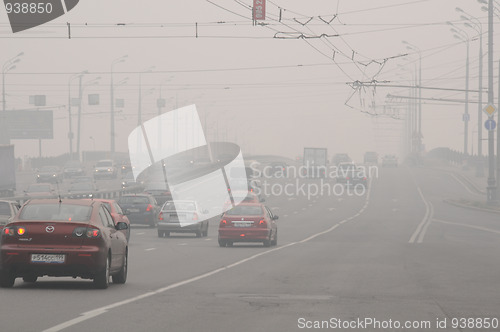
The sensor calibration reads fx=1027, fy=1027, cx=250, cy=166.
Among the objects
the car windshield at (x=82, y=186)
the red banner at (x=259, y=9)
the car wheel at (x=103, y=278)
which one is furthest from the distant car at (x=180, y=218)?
Result: the car windshield at (x=82, y=186)

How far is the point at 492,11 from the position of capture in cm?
5744

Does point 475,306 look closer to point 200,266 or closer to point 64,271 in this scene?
point 64,271

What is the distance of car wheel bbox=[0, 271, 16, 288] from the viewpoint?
15445mm

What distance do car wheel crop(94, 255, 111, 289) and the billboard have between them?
12372cm

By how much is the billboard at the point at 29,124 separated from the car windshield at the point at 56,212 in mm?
123299

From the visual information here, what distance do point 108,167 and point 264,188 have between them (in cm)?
1839

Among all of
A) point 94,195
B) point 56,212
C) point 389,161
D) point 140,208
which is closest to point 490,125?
point 140,208

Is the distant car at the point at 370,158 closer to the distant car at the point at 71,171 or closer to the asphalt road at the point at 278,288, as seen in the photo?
the distant car at the point at 71,171

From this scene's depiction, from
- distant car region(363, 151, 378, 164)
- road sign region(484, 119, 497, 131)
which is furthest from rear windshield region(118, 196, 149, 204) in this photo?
distant car region(363, 151, 378, 164)

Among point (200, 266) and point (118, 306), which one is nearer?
point (118, 306)

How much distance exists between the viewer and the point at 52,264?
15289 mm

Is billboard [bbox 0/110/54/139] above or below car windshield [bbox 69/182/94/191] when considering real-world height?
above

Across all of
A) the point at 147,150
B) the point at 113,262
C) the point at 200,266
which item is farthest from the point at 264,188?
the point at 113,262

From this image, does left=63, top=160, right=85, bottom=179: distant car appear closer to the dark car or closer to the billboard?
the billboard
